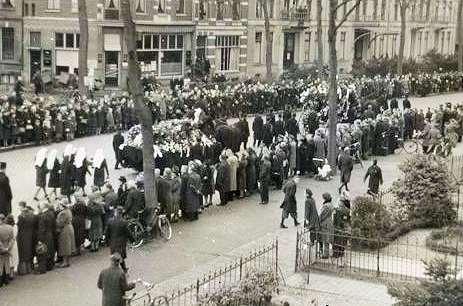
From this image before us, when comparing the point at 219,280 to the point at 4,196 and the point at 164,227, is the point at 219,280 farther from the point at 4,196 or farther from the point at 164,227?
the point at 4,196

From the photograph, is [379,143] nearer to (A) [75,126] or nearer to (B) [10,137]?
(A) [75,126]

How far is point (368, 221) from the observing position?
63.9 ft

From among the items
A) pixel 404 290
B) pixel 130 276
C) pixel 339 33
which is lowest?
pixel 130 276

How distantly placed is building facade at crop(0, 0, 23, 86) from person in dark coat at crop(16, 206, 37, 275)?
105 feet

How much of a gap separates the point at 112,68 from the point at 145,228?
1137 inches

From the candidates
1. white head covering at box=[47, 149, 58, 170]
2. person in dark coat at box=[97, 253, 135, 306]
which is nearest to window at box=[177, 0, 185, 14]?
white head covering at box=[47, 149, 58, 170]

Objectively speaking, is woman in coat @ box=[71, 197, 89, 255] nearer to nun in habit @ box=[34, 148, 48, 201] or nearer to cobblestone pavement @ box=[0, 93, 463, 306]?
cobblestone pavement @ box=[0, 93, 463, 306]

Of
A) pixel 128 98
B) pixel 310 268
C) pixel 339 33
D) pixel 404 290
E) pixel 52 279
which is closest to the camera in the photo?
pixel 404 290

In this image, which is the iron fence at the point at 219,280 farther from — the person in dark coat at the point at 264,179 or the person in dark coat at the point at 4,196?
the person in dark coat at the point at 4,196

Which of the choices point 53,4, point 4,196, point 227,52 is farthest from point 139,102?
point 227,52

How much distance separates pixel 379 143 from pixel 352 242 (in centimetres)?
1440

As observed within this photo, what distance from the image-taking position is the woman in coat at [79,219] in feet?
59.4

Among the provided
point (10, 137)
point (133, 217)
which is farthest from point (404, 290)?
point (10, 137)

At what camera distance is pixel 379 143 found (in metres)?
33.0
